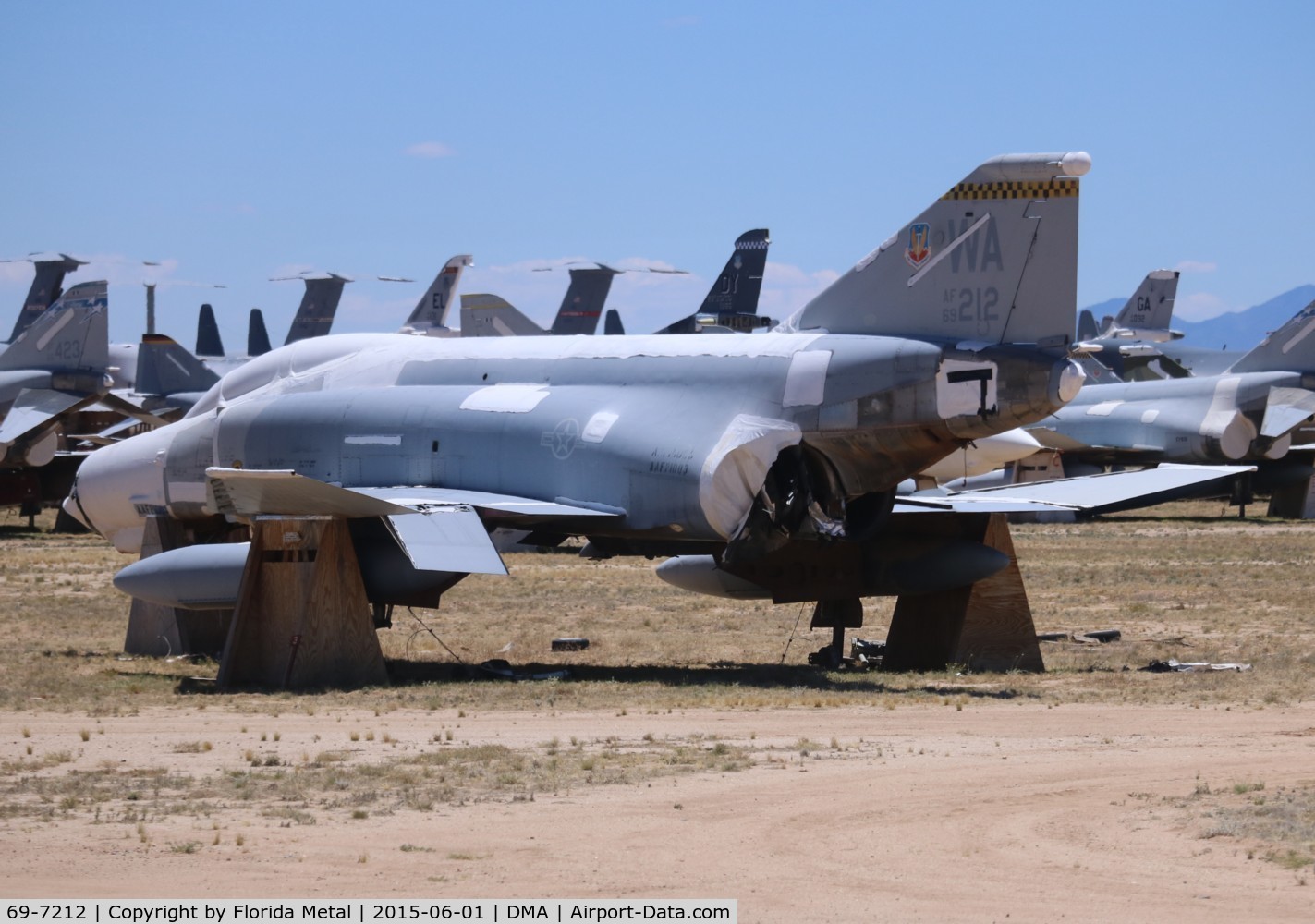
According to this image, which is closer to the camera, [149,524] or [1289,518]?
[149,524]

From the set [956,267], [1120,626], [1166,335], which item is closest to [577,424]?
[956,267]

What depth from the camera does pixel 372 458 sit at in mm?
19969

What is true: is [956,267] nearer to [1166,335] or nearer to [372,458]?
[372,458]

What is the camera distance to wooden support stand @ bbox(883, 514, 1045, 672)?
711 inches

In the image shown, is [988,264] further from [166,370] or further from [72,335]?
[166,370]

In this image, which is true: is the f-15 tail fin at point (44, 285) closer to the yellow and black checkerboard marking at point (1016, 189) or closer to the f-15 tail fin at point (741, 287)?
the f-15 tail fin at point (741, 287)

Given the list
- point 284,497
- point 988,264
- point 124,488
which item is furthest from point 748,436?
point 124,488

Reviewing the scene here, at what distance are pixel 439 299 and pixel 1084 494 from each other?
2090 inches

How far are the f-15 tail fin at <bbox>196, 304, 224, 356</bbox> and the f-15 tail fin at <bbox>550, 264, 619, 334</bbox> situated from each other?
32920 millimetres

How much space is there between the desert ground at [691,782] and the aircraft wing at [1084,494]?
1.71 metres

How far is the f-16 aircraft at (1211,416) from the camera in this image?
157 feet

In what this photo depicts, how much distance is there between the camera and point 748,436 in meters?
17.0

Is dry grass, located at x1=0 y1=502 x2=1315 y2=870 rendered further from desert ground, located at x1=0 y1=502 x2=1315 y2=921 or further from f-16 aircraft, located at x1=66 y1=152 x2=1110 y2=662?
f-16 aircraft, located at x1=66 y1=152 x2=1110 y2=662

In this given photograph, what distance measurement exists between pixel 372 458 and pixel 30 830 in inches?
432
